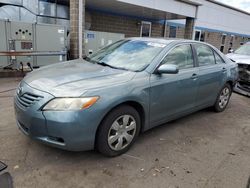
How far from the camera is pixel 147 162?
283 cm

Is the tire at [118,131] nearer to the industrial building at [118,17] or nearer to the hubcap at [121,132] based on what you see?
the hubcap at [121,132]

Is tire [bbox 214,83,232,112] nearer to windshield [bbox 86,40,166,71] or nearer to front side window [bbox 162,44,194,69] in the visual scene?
front side window [bbox 162,44,194,69]

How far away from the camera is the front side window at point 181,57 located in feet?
11.3

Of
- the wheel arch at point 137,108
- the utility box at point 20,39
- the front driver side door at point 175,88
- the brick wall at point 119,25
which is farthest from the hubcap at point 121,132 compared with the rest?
the brick wall at point 119,25

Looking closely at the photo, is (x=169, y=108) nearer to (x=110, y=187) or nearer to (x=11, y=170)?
(x=110, y=187)

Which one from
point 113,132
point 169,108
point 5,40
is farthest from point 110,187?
point 5,40

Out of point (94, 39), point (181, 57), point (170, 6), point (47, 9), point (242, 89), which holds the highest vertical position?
point (170, 6)

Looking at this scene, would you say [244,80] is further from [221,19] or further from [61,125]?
[221,19]

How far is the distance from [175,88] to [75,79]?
5.11 ft

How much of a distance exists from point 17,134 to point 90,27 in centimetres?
857

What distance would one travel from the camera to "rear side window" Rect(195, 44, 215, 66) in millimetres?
4082

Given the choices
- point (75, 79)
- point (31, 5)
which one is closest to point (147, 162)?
point (75, 79)

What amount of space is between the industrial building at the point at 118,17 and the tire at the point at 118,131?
18.6ft

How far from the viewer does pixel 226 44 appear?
2109cm
